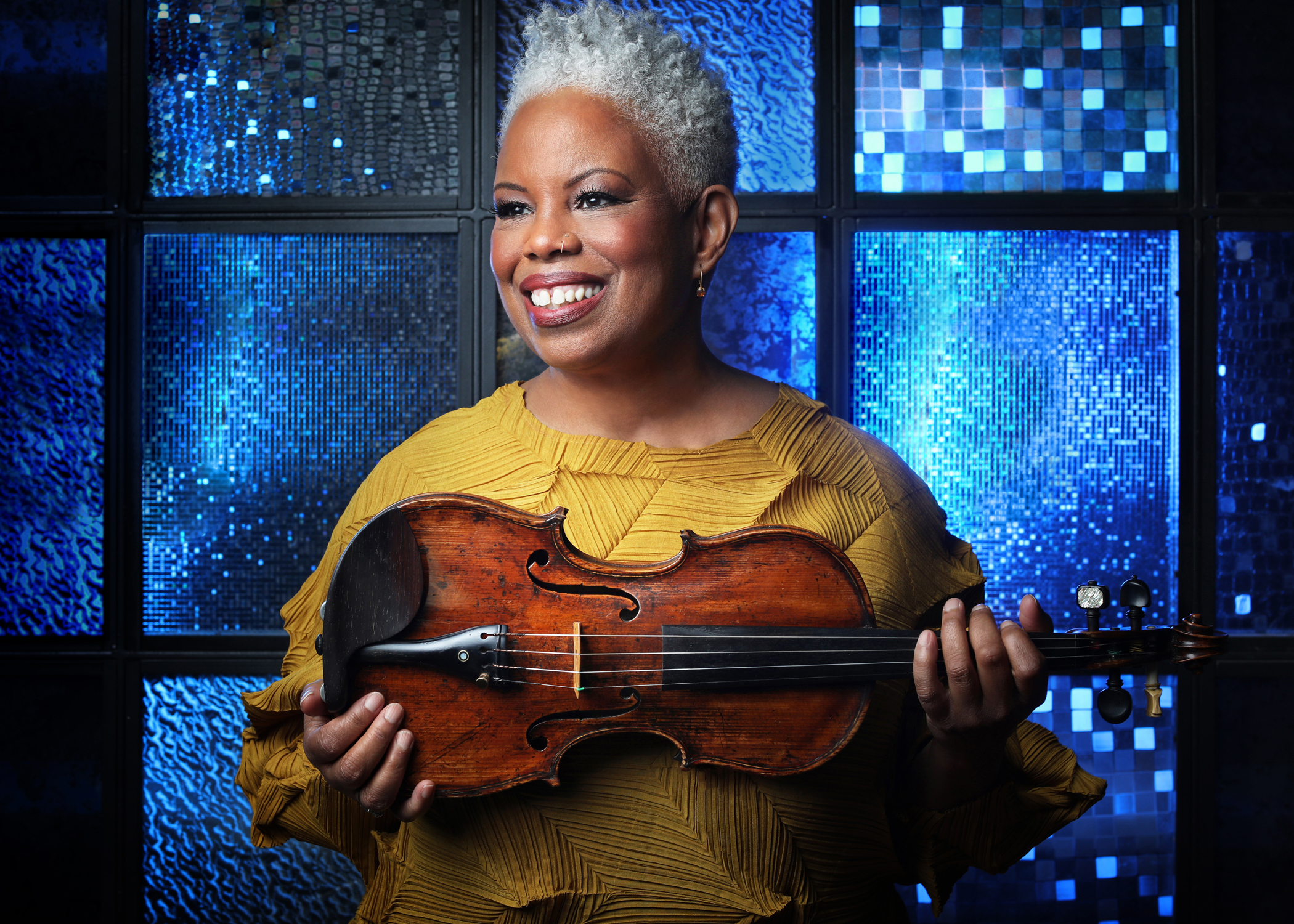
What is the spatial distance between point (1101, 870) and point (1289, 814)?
1.60 ft

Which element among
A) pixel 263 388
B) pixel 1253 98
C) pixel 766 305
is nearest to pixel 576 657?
pixel 766 305

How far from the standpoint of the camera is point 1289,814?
221 cm

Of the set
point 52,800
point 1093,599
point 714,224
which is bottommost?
point 52,800

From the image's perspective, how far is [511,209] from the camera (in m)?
1.18

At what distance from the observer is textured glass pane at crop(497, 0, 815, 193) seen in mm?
2160

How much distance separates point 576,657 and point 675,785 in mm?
233

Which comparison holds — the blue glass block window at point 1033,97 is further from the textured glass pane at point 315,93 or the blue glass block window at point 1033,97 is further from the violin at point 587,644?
the violin at point 587,644

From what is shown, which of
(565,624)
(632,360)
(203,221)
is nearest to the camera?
(565,624)

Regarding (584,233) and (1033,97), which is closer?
(584,233)

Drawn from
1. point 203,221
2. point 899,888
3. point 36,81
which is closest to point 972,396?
point 899,888

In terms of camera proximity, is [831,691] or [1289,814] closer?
[831,691]

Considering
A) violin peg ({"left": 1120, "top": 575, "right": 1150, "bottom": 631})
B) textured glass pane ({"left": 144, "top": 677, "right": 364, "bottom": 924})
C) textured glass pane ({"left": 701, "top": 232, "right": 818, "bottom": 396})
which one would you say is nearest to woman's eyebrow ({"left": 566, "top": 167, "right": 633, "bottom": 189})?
violin peg ({"left": 1120, "top": 575, "right": 1150, "bottom": 631})

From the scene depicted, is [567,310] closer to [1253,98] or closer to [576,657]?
[576,657]

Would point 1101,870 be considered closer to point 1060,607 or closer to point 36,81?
point 1060,607
